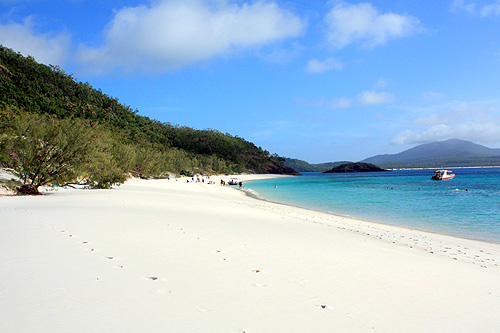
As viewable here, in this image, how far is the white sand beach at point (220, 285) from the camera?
338 centimetres

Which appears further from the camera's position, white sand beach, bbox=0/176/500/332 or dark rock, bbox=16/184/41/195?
dark rock, bbox=16/184/41/195

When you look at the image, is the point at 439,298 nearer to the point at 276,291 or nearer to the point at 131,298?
the point at 276,291

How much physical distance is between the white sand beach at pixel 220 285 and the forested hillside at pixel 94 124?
526 inches

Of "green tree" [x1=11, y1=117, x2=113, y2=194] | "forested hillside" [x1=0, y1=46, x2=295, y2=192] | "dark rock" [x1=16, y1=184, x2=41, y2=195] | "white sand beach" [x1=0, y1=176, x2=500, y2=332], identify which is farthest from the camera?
"forested hillside" [x1=0, y1=46, x2=295, y2=192]

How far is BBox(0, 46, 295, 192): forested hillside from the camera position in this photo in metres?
19.8

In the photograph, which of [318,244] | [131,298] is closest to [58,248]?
[131,298]

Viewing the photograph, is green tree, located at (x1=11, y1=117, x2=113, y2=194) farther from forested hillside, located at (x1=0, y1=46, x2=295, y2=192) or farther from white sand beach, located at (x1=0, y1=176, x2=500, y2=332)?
white sand beach, located at (x1=0, y1=176, x2=500, y2=332)

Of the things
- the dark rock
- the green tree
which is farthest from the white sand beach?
the dark rock

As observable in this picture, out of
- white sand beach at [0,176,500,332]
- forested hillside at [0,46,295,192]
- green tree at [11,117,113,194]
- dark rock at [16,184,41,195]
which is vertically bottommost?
white sand beach at [0,176,500,332]

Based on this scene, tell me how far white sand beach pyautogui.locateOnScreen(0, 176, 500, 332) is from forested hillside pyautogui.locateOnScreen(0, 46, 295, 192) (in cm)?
1335

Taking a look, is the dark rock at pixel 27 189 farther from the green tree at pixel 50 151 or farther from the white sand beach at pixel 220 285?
the white sand beach at pixel 220 285

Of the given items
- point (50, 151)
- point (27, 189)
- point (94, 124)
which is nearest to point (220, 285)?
point (50, 151)

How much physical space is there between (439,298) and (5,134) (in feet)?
78.2

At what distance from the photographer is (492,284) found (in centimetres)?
581
